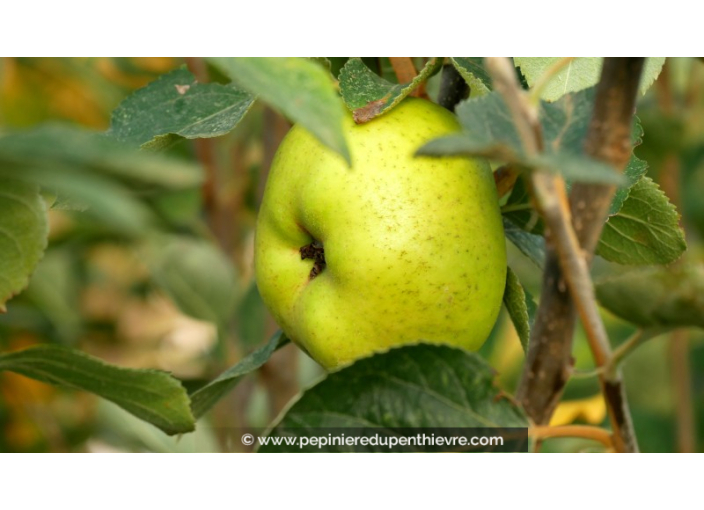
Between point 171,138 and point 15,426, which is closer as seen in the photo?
point 171,138

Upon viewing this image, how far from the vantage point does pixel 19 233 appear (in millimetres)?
511

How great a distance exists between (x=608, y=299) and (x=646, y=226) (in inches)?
7.2

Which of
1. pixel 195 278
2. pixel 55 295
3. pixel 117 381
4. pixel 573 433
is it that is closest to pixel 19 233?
pixel 117 381

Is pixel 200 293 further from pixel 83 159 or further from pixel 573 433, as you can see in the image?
pixel 83 159

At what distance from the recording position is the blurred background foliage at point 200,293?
1.04 meters

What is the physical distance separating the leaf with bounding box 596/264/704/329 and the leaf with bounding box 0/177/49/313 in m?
0.32

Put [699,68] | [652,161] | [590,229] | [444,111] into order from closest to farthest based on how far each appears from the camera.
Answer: [590,229] → [444,111] → [652,161] → [699,68]

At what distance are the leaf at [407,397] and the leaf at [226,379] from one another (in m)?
0.11

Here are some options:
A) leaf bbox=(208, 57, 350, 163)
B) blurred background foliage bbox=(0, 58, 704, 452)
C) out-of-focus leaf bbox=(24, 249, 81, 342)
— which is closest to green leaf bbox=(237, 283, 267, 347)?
blurred background foliage bbox=(0, 58, 704, 452)

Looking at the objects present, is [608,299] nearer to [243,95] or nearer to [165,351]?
[243,95]

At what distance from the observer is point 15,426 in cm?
123

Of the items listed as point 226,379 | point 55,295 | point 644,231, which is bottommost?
point 55,295

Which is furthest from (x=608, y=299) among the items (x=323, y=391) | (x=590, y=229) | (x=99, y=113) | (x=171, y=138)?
(x=99, y=113)

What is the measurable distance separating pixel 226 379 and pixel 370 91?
0.20 metres
